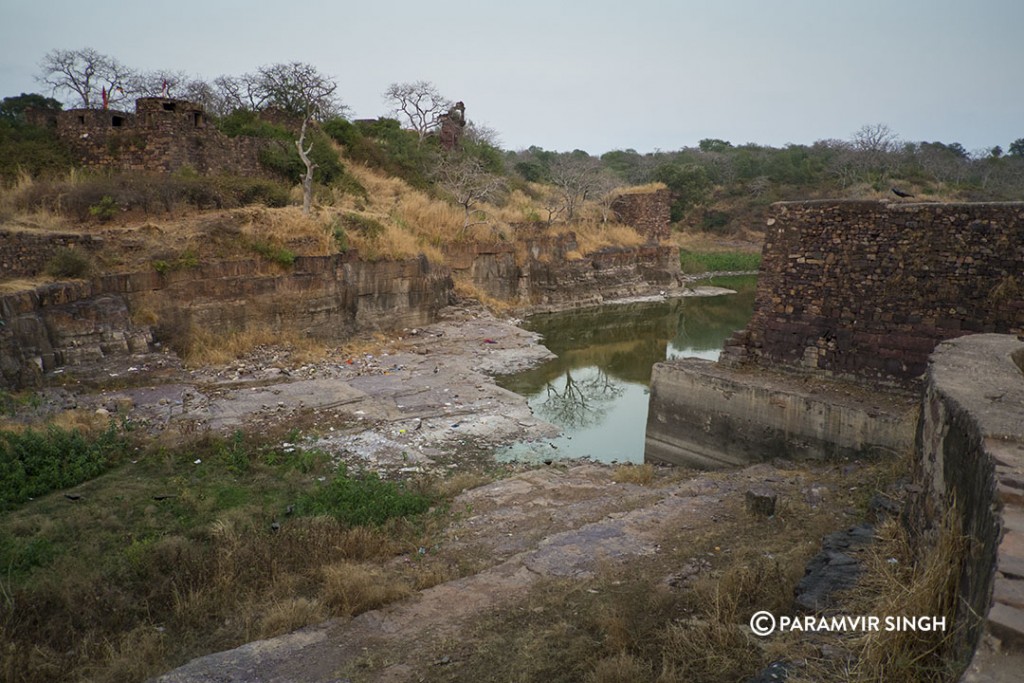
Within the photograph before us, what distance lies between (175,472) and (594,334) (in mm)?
15099

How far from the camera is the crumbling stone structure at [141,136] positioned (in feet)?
55.6

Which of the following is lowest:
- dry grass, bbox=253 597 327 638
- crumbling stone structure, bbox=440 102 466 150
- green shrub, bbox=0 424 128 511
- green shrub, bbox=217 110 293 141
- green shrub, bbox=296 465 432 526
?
green shrub, bbox=296 465 432 526

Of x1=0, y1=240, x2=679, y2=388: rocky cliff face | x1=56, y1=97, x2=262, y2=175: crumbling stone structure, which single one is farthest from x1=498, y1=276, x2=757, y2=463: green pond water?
x1=56, y1=97, x2=262, y2=175: crumbling stone structure

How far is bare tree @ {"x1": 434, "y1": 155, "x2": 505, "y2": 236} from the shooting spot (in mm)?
23783

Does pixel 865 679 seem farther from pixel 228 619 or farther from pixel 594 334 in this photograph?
pixel 594 334

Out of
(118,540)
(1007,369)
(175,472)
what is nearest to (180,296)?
(175,472)

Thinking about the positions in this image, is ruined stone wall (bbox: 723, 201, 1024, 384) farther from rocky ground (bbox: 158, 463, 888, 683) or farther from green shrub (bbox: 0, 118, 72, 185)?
green shrub (bbox: 0, 118, 72, 185)

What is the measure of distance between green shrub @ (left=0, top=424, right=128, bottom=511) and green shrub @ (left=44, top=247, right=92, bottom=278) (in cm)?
512

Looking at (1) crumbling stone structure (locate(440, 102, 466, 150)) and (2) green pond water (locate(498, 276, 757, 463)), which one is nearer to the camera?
(2) green pond water (locate(498, 276, 757, 463))

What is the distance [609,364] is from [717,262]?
2265 cm

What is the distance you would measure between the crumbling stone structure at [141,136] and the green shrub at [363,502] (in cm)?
1353

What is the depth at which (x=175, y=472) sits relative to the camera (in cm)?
799

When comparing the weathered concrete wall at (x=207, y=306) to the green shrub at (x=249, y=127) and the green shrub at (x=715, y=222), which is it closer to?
the green shrub at (x=249, y=127)

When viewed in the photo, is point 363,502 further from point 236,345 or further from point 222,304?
point 222,304
